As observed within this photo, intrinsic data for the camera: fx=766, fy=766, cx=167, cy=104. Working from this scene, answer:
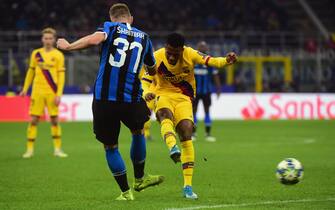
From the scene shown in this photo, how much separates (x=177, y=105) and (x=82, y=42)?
220cm

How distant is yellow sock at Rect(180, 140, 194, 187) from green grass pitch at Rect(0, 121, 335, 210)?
267 millimetres

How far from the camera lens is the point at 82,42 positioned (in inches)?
331

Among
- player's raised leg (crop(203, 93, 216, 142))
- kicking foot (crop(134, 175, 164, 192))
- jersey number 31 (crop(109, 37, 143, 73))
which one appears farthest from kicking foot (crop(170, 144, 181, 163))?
player's raised leg (crop(203, 93, 216, 142))

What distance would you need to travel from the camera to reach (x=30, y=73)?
1527cm

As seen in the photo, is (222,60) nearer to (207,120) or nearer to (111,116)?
(111,116)

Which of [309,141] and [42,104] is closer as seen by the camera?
[42,104]

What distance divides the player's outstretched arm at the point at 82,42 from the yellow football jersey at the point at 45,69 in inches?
270

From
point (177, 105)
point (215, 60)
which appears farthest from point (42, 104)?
point (215, 60)

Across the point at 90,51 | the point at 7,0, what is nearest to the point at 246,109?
the point at 90,51

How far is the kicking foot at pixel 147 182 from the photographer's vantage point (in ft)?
31.3

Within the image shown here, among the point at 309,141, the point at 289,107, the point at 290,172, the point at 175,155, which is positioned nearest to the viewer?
the point at 175,155

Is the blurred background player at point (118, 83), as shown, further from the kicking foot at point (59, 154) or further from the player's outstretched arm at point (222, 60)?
the kicking foot at point (59, 154)

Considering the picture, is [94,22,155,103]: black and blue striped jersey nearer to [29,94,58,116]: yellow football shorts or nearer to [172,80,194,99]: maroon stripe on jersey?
[172,80,194,99]: maroon stripe on jersey

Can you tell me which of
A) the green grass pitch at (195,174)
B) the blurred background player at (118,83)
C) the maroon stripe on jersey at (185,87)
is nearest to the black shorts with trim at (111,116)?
Result: the blurred background player at (118,83)
